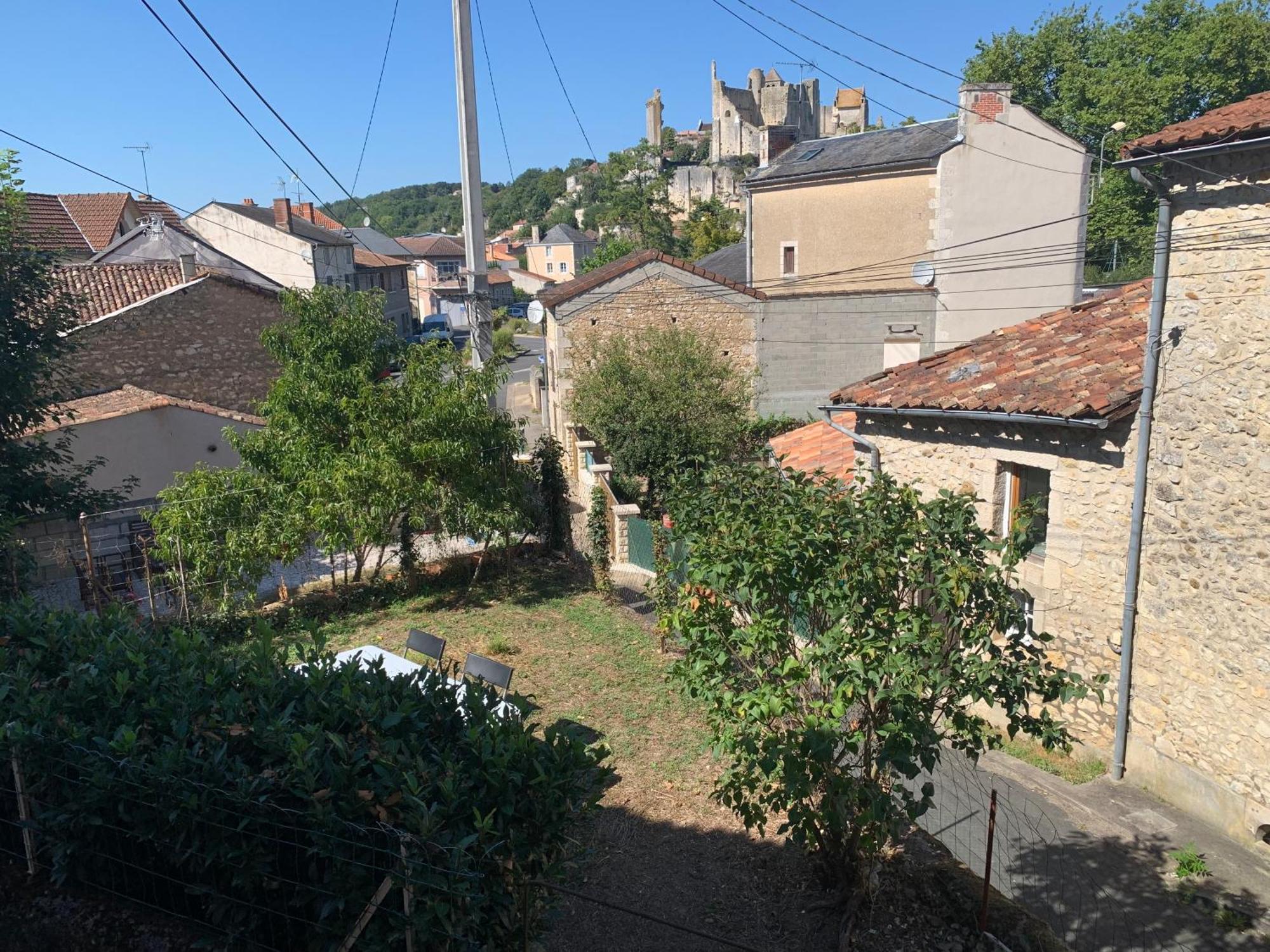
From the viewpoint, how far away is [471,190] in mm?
14828

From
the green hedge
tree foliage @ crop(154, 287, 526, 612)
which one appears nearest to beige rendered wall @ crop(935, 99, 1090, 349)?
tree foliage @ crop(154, 287, 526, 612)

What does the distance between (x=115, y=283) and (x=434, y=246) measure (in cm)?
5221

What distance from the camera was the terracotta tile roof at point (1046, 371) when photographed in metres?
8.95

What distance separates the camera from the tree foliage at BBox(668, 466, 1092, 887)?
4.98 meters

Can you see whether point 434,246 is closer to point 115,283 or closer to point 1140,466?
point 115,283

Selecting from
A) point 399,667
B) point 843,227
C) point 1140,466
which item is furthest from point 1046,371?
point 843,227

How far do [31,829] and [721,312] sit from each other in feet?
63.1

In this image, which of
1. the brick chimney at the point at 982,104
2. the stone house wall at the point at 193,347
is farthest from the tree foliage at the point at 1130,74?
the stone house wall at the point at 193,347

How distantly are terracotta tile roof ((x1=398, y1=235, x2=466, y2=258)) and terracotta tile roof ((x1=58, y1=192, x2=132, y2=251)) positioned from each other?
121 feet

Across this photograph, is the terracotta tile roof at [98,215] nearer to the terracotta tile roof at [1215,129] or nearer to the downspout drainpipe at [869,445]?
the downspout drainpipe at [869,445]

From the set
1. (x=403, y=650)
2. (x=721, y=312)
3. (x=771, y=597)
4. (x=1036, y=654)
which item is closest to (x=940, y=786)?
(x=1036, y=654)

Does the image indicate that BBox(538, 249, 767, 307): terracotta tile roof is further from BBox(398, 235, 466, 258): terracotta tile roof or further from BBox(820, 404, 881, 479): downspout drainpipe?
BBox(398, 235, 466, 258): terracotta tile roof

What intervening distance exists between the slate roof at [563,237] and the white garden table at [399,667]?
7162 centimetres

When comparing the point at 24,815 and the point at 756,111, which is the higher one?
the point at 756,111
